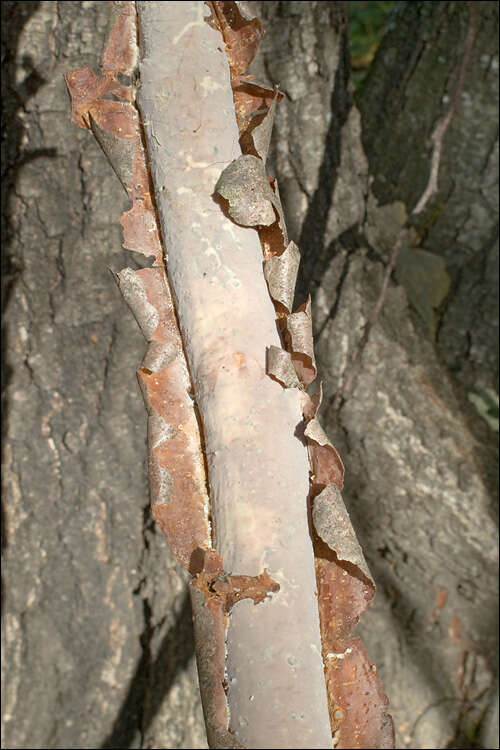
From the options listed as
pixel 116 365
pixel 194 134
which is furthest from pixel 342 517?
pixel 116 365

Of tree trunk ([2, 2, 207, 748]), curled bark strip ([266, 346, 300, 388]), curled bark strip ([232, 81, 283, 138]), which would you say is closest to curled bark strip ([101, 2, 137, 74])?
curled bark strip ([232, 81, 283, 138])

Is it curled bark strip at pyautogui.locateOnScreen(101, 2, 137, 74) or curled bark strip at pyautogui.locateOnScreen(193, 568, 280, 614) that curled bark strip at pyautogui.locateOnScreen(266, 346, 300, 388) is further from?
curled bark strip at pyautogui.locateOnScreen(101, 2, 137, 74)

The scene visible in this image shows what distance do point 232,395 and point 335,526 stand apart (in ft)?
0.42

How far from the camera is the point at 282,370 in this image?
1.66 ft

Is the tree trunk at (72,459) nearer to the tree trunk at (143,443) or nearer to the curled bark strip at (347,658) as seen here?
the tree trunk at (143,443)

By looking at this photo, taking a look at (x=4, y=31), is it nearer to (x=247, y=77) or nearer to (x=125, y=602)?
(x=247, y=77)

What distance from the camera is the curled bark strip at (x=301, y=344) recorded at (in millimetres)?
526

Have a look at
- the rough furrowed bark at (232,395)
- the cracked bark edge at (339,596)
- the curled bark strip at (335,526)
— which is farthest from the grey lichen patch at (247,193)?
the curled bark strip at (335,526)

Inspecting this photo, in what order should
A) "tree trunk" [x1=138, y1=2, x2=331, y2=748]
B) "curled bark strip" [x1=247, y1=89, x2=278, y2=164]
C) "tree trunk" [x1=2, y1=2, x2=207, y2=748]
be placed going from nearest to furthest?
1. "tree trunk" [x1=138, y1=2, x2=331, y2=748]
2. "curled bark strip" [x1=247, y1=89, x2=278, y2=164]
3. "tree trunk" [x1=2, y1=2, x2=207, y2=748]

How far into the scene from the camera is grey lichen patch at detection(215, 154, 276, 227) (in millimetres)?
530

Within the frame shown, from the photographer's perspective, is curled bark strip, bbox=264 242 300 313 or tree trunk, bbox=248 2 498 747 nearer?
curled bark strip, bbox=264 242 300 313

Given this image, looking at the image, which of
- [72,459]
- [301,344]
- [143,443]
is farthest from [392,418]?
[301,344]

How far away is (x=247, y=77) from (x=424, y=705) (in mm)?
1339

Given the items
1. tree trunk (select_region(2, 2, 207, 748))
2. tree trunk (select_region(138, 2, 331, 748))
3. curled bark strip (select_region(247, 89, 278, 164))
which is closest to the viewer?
tree trunk (select_region(138, 2, 331, 748))
